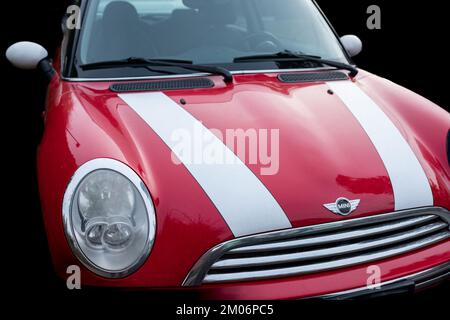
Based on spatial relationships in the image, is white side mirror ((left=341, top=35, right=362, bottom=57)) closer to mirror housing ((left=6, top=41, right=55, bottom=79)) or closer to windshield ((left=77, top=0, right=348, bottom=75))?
windshield ((left=77, top=0, right=348, bottom=75))

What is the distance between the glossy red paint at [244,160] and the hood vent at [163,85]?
48 mm

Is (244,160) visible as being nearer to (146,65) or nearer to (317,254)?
(317,254)

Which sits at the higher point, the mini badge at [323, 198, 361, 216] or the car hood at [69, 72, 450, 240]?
the car hood at [69, 72, 450, 240]

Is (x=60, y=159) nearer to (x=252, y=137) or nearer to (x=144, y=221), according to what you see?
(x=144, y=221)

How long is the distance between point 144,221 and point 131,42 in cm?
133

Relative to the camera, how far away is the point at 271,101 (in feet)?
8.95

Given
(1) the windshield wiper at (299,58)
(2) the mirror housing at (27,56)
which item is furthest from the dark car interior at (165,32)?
(2) the mirror housing at (27,56)

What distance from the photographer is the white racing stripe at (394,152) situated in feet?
7.50

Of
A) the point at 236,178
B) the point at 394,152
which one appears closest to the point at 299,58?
the point at 394,152

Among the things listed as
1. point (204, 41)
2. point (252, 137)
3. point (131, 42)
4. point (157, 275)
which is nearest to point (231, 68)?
point (204, 41)

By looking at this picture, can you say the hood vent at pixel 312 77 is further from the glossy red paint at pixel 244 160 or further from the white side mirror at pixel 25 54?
the white side mirror at pixel 25 54

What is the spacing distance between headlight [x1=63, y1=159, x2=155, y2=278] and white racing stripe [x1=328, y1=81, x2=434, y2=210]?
99cm

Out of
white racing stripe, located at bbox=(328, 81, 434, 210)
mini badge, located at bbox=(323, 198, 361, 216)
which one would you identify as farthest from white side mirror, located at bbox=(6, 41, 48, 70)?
mini badge, located at bbox=(323, 198, 361, 216)

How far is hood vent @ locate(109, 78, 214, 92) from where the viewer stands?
2766mm
